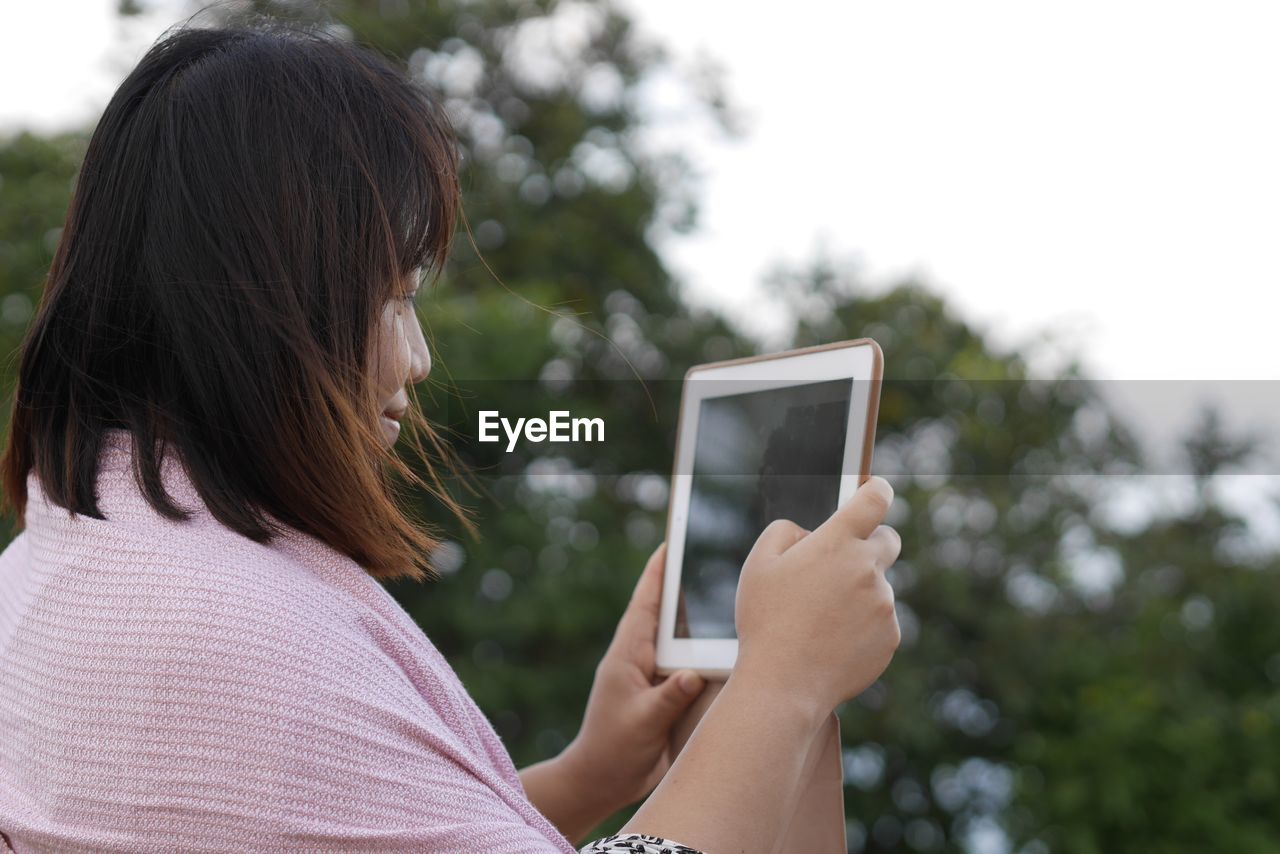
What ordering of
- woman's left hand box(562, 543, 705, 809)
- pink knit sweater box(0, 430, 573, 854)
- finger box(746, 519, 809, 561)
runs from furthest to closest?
woman's left hand box(562, 543, 705, 809)
finger box(746, 519, 809, 561)
pink knit sweater box(0, 430, 573, 854)

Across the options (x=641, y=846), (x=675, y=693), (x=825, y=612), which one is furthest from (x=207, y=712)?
(x=675, y=693)

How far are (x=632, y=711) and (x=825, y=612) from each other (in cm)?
38

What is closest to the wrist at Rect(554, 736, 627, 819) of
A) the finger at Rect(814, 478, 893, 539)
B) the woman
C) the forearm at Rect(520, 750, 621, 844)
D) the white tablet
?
the forearm at Rect(520, 750, 621, 844)

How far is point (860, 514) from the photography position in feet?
2.99

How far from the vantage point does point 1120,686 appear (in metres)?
5.61

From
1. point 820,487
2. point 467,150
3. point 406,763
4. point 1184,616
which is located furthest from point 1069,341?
point 406,763

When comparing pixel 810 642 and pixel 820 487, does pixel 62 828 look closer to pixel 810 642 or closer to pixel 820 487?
pixel 810 642

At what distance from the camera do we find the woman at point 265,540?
0.74m

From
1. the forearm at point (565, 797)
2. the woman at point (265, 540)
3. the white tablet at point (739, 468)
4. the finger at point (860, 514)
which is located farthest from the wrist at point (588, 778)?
the finger at point (860, 514)

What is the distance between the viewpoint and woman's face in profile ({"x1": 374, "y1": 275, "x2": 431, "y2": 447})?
0.92m

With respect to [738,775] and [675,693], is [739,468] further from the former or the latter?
[738,775]

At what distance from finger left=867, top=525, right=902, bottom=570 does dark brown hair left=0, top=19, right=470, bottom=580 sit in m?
0.33

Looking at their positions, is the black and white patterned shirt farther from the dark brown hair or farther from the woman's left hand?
the woman's left hand

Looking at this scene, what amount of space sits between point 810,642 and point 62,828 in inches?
19.6
